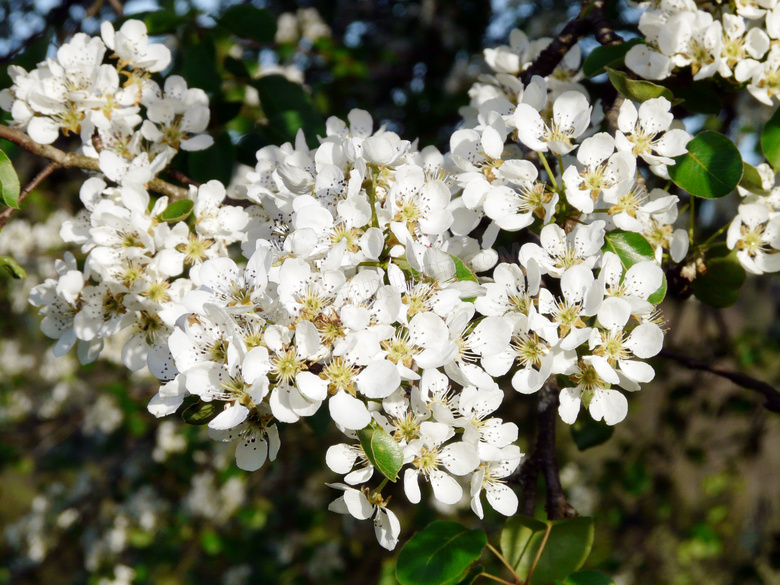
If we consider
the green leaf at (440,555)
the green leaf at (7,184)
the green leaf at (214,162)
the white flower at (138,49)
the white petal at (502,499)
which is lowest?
the green leaf at (440,555)

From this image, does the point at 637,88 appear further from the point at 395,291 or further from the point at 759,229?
the point at 395,291

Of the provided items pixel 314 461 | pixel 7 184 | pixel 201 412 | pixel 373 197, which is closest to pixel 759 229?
pixel 373 197

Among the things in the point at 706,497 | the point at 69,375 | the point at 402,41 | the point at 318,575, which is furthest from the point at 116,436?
the point at 706,497

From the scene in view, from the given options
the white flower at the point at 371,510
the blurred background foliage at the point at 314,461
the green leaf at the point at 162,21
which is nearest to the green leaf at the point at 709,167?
the white flower at the point at 371,510

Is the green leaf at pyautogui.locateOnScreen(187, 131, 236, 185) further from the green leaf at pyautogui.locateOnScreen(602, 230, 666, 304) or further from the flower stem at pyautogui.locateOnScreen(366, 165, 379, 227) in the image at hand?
the green leaf at pyautogui.locateOnScreen(602, 230, 666, 304)

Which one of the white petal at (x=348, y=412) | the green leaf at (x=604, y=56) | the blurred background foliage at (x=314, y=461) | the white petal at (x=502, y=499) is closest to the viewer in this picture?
the white petal at (x=348, y=412)

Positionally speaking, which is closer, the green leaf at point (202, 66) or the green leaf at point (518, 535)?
the green leaf at point (518, 535)

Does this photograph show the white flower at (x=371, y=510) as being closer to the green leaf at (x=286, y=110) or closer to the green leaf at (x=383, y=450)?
the green leaf at (x=383, y=450)
